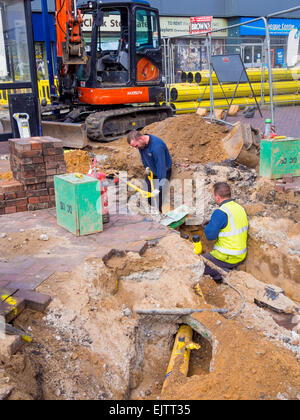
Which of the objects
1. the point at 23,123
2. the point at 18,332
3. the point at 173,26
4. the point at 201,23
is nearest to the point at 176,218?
the point at 23,123

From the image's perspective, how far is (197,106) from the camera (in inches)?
575

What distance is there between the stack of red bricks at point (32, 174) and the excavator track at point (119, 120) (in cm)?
445

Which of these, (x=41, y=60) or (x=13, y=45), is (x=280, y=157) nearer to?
(x=13, y=45)

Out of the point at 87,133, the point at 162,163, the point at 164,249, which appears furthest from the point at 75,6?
the point at 164,249

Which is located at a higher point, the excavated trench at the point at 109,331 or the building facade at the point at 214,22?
the building facade at the point at 214,22

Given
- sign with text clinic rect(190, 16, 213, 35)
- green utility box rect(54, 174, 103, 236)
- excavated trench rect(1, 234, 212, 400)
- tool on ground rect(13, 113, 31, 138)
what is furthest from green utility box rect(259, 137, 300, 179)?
sign with text clinic rect(190, 16, 213, 35)

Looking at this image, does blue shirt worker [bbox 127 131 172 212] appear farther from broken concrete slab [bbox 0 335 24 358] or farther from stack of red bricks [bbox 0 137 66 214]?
broken concrete slab [bbox 0 335 24 358]

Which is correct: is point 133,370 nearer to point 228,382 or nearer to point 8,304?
point 228,382

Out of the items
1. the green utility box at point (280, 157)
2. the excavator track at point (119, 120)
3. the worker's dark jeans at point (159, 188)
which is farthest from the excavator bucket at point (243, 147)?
the excavator track at point (119, 120)

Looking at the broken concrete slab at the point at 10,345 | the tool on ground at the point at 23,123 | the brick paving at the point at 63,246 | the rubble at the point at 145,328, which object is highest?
the tool on ground at the point at 23,123

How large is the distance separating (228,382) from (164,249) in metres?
1.78

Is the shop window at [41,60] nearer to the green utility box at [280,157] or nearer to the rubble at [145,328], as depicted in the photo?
the green utility box at [280,157]

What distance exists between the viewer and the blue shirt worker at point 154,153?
6.85m

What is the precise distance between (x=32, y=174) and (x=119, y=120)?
5.62 m
